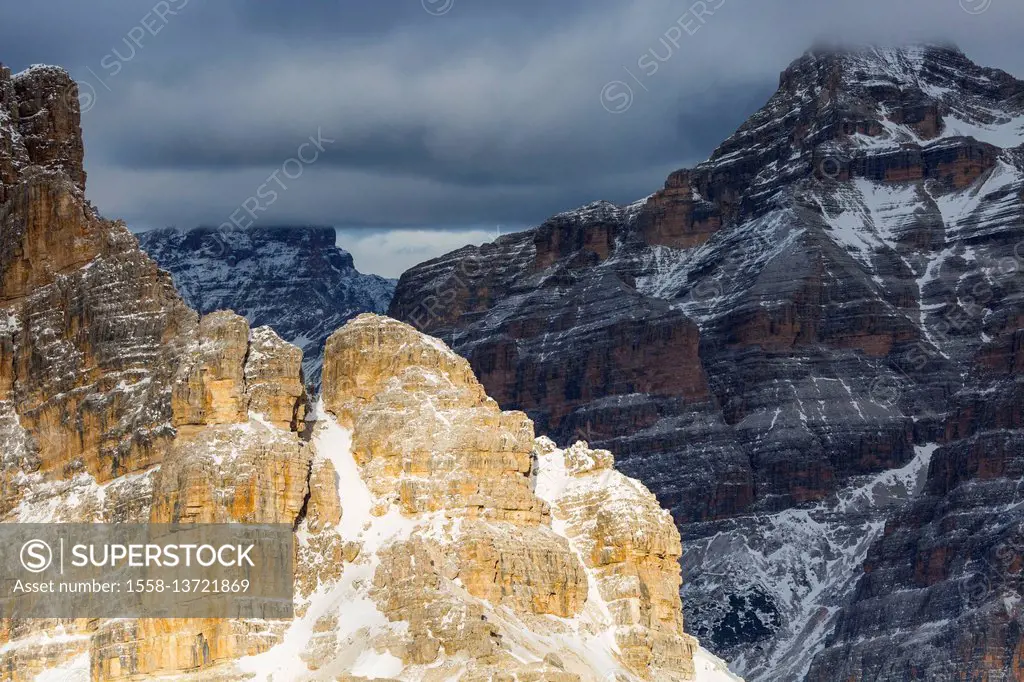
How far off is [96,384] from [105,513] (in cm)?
935

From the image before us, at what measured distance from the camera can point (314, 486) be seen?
163750 mm

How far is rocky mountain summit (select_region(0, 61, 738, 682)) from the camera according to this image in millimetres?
156125

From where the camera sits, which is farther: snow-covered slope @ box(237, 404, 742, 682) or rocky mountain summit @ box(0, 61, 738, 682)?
rocky mountain summit @ box(0, 61, 738, 682)

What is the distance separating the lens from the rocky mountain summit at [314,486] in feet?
512

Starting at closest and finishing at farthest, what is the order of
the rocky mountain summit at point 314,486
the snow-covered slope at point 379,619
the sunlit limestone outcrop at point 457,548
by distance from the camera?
the snow-covered slope at point 379,619 → the sunlit limestone outcrop at point 457,548 → the rocky mountain summit at point 314,486

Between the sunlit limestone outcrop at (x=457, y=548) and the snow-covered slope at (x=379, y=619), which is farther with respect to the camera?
the sunlit limestone outcrop at (x=457, y=548)

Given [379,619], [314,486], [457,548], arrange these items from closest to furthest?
[379,619], [457,548], [314,486]

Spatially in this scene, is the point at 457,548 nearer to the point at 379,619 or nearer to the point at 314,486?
the point at 314,486

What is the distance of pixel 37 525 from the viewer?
16675 cm

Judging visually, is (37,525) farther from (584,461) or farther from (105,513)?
(584,461)

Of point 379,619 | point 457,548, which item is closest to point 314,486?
point 457,548

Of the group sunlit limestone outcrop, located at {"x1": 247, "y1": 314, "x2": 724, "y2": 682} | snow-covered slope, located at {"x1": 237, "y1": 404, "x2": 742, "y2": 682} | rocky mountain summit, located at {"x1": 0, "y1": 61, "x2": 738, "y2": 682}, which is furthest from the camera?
rocky mountain summit, located at {"x1": 0, "y1": 61, "x2": 738, "y2": 682}

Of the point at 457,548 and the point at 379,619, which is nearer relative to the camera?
the point at 379,619

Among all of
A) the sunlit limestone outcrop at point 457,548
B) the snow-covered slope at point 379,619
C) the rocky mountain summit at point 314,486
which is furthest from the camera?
the rocky mountain summit at point 314,486
